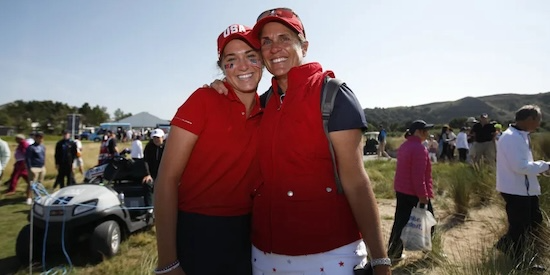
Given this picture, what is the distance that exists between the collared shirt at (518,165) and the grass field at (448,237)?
45 centimetres

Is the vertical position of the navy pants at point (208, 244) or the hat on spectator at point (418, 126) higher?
the hat on spectator at point (418, 126)

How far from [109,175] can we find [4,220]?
2929 millimetres

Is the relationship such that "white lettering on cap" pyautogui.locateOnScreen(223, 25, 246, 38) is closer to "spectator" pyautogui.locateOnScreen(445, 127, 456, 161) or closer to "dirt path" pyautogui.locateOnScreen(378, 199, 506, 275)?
"dirt path" pyautogui.locateOnScreen(378, 199, 506, 275)

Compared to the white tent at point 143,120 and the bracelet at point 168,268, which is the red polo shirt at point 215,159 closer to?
the bracelet at point 168,268

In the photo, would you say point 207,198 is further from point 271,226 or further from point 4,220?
point 4,220

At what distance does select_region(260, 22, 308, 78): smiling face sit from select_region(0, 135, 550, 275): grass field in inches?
97.7

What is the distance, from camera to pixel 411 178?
4.93m

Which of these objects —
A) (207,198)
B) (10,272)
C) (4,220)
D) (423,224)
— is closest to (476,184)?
(423,224)

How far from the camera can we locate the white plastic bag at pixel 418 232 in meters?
4.39

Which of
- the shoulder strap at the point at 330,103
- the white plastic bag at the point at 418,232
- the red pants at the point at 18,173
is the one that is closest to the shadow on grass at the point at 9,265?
the shoulder strap at the point at 330,103

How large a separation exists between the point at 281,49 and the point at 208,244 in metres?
1.09

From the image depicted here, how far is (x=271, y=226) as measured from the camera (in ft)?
5.47

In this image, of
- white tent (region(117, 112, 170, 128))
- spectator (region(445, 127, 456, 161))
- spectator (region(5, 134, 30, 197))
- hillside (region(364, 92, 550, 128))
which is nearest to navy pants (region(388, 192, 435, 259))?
spectator (region(5, 134, 30, 197))

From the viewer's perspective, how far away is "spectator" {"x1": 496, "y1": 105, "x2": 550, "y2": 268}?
413 cm
